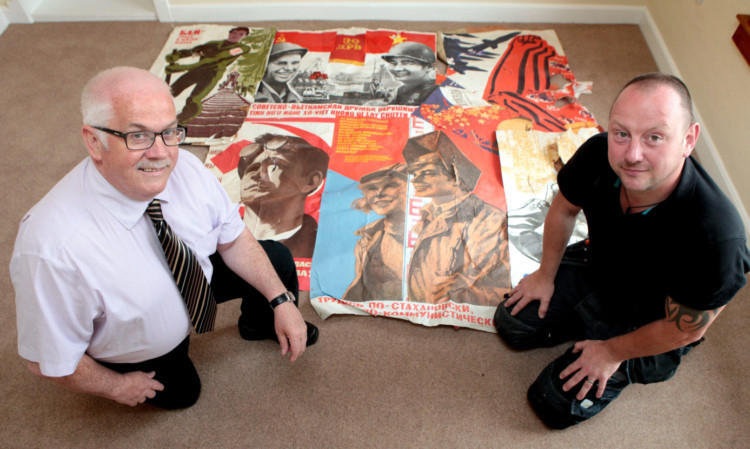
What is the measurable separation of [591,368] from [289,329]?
723 millimetres

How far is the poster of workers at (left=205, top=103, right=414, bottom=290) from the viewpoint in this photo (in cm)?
164

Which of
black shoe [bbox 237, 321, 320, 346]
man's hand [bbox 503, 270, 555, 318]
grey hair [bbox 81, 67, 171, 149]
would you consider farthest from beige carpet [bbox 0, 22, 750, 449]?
grey hair [bbox 81, 67, 171, 149]

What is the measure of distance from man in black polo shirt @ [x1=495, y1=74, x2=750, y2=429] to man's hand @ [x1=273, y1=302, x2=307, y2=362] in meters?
0.58

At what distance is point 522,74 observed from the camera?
85.2 inches

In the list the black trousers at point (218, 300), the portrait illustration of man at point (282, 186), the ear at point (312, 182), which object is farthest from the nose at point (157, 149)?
the ear at point (312, 182)

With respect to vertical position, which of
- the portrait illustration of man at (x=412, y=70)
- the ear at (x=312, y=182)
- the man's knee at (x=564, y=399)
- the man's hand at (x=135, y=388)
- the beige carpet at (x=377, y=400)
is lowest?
the beige carpet at (x=377, y=400)

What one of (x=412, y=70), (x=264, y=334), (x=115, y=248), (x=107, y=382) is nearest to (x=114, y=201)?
(x=115, y=248)

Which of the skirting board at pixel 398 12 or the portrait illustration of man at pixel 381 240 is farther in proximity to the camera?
the skirting board at pixel 398 12

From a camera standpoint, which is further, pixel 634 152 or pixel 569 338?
pixel 569 338

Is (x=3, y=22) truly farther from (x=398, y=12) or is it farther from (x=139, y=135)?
(x=139, y=135)

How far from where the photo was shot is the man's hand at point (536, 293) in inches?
52.4

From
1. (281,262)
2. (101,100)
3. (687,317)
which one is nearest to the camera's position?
(101,100)

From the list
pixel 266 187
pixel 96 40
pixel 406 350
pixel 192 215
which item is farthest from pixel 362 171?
pixel 96 40

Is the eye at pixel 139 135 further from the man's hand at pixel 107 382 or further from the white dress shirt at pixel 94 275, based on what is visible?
the man's hand at pixel 107 382
